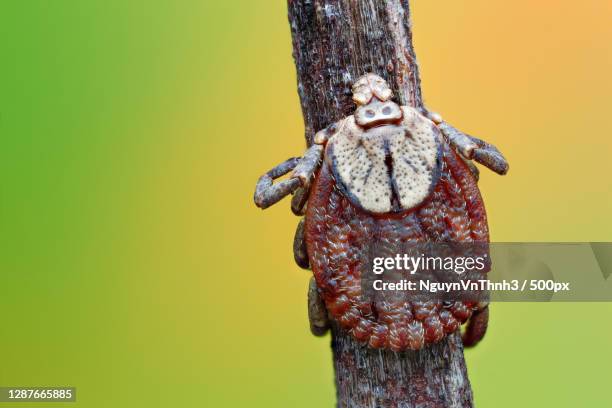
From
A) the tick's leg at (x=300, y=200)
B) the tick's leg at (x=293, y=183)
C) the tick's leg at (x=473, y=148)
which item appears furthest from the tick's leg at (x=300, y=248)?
the tick's leg at (x=473, y=148)

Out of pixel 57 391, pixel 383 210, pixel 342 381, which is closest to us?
pixel 383 210

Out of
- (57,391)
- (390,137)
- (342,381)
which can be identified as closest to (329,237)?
(390,137)

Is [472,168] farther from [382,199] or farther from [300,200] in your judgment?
[300,200]

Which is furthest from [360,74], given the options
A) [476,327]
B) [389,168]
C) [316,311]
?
[476,327]

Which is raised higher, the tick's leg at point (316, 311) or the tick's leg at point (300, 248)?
the tick's leg at point (300, 248)

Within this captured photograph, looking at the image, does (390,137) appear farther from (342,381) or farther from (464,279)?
(342,381)

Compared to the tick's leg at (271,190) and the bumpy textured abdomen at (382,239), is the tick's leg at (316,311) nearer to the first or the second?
the bumpy textured abdomen at (382,239)
